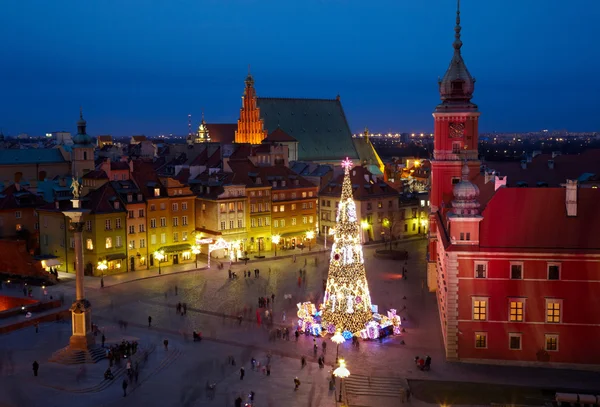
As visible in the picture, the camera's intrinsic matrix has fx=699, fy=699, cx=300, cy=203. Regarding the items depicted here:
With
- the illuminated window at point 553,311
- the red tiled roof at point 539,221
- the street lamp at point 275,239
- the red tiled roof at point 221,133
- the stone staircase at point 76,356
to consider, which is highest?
the red tiled roof at point 221,133

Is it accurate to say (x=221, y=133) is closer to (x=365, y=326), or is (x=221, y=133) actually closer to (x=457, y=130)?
(x=457, y=130)

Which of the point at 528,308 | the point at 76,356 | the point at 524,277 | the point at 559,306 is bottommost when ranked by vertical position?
the point at 76,356

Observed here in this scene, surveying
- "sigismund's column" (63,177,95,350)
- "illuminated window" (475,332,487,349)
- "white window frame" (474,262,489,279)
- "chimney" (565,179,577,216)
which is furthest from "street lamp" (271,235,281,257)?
"chimney" (565,179,577,216)

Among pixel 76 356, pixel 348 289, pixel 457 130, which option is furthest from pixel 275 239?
pixel 76 356

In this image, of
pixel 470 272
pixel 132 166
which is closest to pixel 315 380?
pixel 470 272

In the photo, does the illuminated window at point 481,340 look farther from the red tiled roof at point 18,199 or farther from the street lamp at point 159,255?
the red tiled roof at point 18,199

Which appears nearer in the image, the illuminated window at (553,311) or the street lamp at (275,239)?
the illuminated window at (553,311)

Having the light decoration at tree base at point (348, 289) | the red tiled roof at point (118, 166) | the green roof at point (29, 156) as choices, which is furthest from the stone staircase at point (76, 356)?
the green roof at point (29, 156)

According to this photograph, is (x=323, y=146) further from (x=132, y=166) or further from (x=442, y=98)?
(x=442, y=98)

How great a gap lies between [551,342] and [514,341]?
1802 millimetres

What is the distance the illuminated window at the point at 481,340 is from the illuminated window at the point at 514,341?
1.23 metres

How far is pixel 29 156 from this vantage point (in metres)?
90.9

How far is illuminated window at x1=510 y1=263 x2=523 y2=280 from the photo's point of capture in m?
35.5

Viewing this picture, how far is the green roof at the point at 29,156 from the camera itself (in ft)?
293
